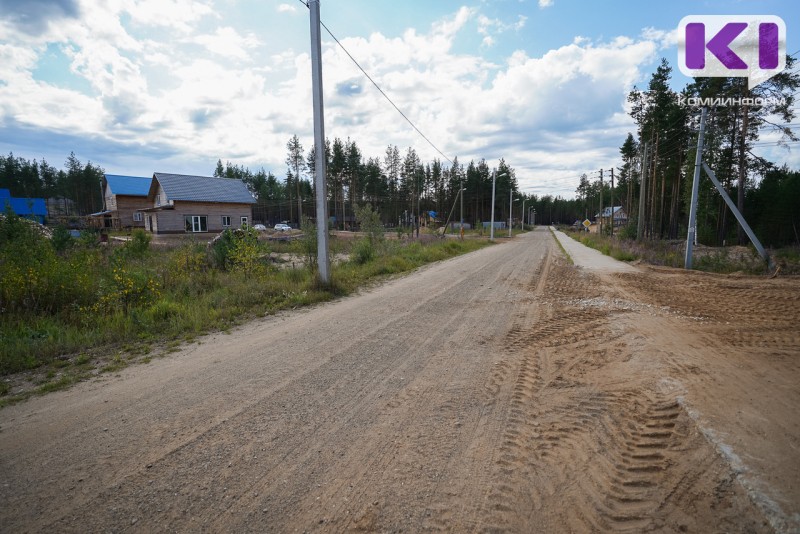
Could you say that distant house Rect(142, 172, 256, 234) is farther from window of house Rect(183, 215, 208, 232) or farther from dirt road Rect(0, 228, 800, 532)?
dirt road Rect(0, 228, 800, 532)

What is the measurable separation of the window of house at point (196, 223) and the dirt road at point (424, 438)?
37110mm

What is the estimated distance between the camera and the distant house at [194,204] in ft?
121

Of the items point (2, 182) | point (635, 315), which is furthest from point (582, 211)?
point (2, 182)

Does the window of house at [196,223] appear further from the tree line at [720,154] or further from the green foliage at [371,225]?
the tree line at [720,154]

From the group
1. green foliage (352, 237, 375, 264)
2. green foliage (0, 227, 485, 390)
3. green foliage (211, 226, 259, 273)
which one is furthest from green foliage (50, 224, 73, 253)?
green foliage (352, 237, 375, 264)

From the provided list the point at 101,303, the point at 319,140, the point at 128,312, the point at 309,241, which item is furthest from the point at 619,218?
the point at 101,303

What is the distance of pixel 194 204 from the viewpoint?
38.3 meters

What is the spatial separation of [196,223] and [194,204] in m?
1.99

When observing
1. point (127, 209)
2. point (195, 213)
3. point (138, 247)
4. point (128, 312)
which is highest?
point (127, 209)

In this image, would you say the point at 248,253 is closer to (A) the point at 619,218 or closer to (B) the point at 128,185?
(B) the point at 128,185

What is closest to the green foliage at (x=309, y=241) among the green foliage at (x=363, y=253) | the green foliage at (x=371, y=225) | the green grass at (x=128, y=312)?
the green grass at (x=128, y=312)

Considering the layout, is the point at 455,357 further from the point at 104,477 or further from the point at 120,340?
the point at 120,340

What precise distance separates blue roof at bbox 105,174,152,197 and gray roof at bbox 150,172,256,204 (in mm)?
5249

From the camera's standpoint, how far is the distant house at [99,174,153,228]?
43.8m
